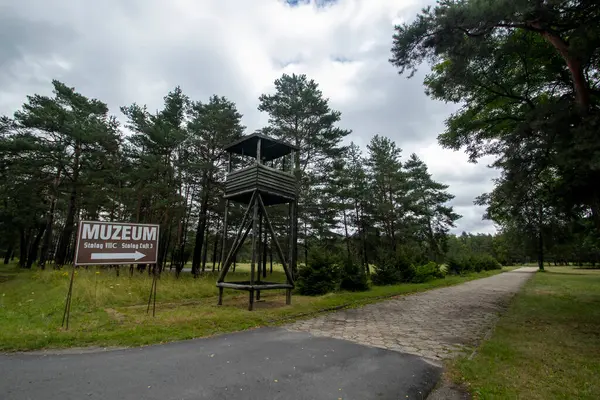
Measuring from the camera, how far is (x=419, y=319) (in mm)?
8117

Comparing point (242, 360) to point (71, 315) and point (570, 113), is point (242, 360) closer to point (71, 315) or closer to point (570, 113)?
point (71, 315)

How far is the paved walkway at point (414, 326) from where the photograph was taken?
5574 millimetres

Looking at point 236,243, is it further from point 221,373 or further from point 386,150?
point 386,150

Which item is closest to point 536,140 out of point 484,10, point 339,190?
point 484,10

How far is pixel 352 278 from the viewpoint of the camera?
14.0 m

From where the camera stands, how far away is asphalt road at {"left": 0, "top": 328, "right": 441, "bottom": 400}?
331cm

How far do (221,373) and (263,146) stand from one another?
815 cm

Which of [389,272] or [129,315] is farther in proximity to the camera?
[389,272]

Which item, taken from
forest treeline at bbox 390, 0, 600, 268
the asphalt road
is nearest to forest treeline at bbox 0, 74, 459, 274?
forest treeline at bbox 390, 0, 600, 268

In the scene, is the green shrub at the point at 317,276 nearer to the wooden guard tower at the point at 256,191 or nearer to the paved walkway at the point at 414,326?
the wooden guard tower at the point at 256,191

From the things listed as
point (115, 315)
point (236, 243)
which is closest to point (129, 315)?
point (115, 315)

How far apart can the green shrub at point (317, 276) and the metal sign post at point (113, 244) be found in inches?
270

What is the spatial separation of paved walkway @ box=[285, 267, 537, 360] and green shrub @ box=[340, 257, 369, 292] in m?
3.10

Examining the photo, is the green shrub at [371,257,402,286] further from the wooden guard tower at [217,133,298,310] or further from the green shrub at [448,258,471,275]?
the green shrub at [448,258,471,275]
